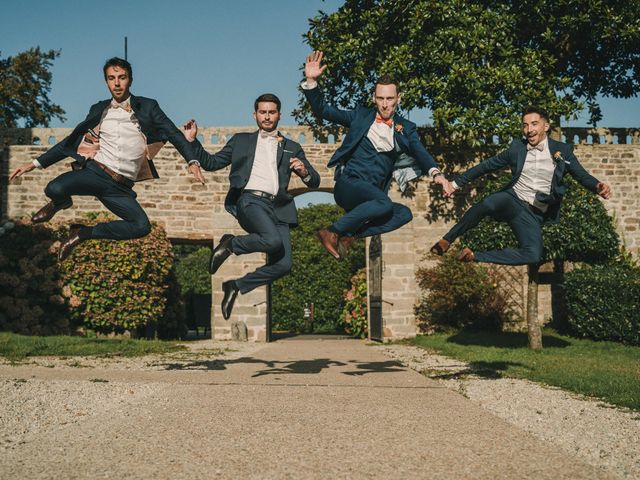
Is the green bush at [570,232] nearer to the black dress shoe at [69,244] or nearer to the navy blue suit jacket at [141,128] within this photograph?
the navy blue suit jacket at [141,128]

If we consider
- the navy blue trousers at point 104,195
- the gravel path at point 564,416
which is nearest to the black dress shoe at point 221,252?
the navy blue trousers at point 104,195

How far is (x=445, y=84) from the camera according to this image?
12969 mm

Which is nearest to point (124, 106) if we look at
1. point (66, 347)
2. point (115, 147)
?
point (115, 147)

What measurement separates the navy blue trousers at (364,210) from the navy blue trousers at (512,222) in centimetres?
58

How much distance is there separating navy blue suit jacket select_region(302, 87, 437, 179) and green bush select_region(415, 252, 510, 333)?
8040 millimetres

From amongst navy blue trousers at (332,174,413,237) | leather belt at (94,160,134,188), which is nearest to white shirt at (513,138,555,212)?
navy blue trousers at (332,174,413,237)

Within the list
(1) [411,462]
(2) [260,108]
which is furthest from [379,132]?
(1) [411,462]

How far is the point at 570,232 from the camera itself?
11.1 m

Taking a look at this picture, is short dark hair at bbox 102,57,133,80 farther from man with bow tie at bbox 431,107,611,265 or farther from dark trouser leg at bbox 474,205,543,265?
dark trouser leg at bbox 474,205,543,265

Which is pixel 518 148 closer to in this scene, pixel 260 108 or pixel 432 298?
pixel 260 108

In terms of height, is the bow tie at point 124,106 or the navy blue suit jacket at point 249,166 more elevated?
the bow tie at point 124,106

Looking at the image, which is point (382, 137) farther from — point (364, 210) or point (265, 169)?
point (265, 169)

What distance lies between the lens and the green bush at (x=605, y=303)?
11.7m

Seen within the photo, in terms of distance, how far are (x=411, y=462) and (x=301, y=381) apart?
3.47m
